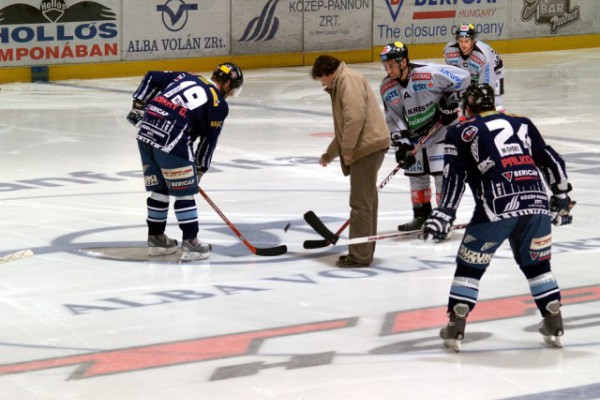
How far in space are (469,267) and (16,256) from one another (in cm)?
310

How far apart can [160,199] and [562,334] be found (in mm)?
2945

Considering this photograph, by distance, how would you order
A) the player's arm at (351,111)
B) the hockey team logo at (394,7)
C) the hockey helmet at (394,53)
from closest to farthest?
the player's arm at (351,111) → the hockey helmet at (394,53) → the hockey team logo at (394,7)

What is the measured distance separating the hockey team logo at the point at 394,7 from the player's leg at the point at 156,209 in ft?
44.4

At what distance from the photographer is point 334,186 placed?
994cm

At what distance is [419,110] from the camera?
26.6 feet

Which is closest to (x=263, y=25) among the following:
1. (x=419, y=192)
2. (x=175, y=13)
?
(x=175, y=13)

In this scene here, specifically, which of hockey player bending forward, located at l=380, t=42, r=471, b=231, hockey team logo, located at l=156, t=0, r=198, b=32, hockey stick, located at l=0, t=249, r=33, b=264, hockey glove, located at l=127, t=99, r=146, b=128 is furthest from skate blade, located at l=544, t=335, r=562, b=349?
hockey team logo, located at l=156, t=0, r=198, b=32

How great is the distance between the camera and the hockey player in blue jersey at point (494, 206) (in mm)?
5262

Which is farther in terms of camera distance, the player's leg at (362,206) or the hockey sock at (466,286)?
the player's leg at (362,206)

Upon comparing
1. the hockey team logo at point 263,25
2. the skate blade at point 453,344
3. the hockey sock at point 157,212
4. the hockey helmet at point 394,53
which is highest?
the hockey helmet at point 394,53

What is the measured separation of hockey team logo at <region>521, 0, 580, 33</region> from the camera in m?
22.2

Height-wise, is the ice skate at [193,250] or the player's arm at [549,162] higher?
the player's arm at [549,162]

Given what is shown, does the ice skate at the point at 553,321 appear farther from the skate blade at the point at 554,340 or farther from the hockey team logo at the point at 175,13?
the hockey team logo at the point at 175,13

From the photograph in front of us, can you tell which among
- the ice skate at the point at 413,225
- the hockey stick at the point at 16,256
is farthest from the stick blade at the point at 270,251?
the hockey stick at the point at 16,256
